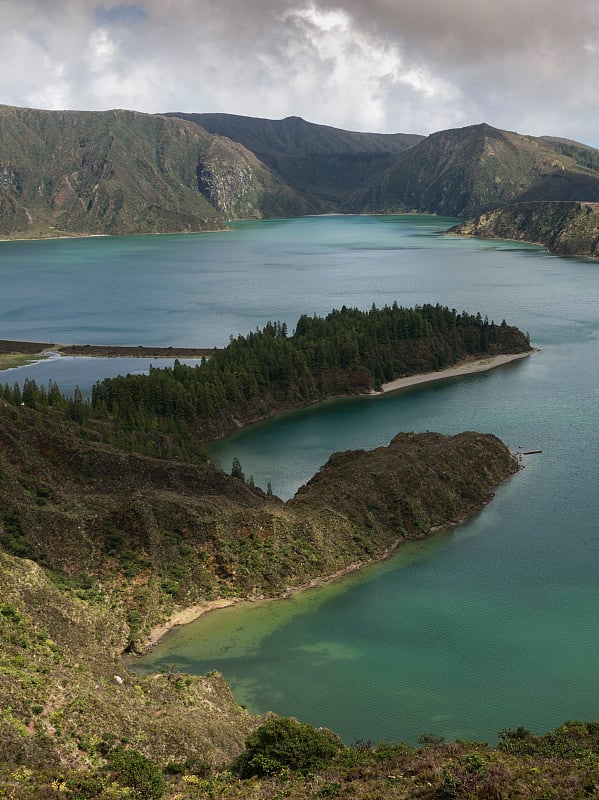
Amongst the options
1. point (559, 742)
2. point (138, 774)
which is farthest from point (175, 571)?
point (559, 742)

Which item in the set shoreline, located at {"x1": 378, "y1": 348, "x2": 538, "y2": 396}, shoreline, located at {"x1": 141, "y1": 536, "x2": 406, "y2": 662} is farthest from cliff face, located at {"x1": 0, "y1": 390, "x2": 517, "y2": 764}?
shoreline, located at {"x1": 378, "y1": 348, "x2": 538, "y2": 396}

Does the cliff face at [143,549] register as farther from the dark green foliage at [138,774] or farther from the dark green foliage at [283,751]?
the dark green foliage at [283,751]

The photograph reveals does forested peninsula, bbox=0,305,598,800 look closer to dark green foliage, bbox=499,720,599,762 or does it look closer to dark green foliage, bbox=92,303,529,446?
dark green foliage, bbox=499,720,599,762

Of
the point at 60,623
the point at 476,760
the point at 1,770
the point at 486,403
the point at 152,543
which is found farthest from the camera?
the point at 486,403

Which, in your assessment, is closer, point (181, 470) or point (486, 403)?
point (181, 470)

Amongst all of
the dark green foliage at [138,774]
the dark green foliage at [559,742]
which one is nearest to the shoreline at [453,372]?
the dark green foliage at [559,742]

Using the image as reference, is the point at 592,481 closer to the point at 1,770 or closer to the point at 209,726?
the point at 209,726

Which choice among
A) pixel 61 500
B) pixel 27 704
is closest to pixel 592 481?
pixel 61 500
